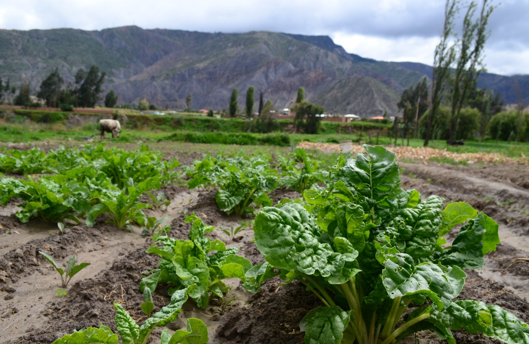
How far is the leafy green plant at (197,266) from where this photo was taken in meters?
2.17

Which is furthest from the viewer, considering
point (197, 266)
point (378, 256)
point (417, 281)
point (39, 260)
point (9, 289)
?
point (39, 260)

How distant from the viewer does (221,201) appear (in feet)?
15.0

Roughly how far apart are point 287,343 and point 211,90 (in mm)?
186702

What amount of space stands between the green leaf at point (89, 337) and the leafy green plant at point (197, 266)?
0.58 meters

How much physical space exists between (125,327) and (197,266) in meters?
0.66

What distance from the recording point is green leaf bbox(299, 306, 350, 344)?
151 cm

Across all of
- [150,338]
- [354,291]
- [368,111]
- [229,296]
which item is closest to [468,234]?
[354,291]

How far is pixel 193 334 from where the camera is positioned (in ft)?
5.53

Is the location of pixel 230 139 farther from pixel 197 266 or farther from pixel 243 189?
pixel 197 266

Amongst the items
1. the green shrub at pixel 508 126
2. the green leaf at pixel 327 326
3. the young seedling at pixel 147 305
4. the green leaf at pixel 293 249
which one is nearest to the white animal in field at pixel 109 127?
the young seedling at pixel 147 305

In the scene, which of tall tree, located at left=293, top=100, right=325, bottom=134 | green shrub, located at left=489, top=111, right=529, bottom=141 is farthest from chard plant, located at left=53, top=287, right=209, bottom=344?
tall tree, located at left=293, top=100, right=325, bottom=134

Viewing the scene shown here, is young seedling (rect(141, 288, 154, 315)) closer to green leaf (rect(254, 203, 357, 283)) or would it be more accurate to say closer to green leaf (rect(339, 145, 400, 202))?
green leaf (rect(254, 203, 357, 283))

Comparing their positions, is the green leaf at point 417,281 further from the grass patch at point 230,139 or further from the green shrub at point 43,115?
the green shrub at point 43,115

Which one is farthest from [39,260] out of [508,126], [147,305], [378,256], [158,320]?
[508,126]
